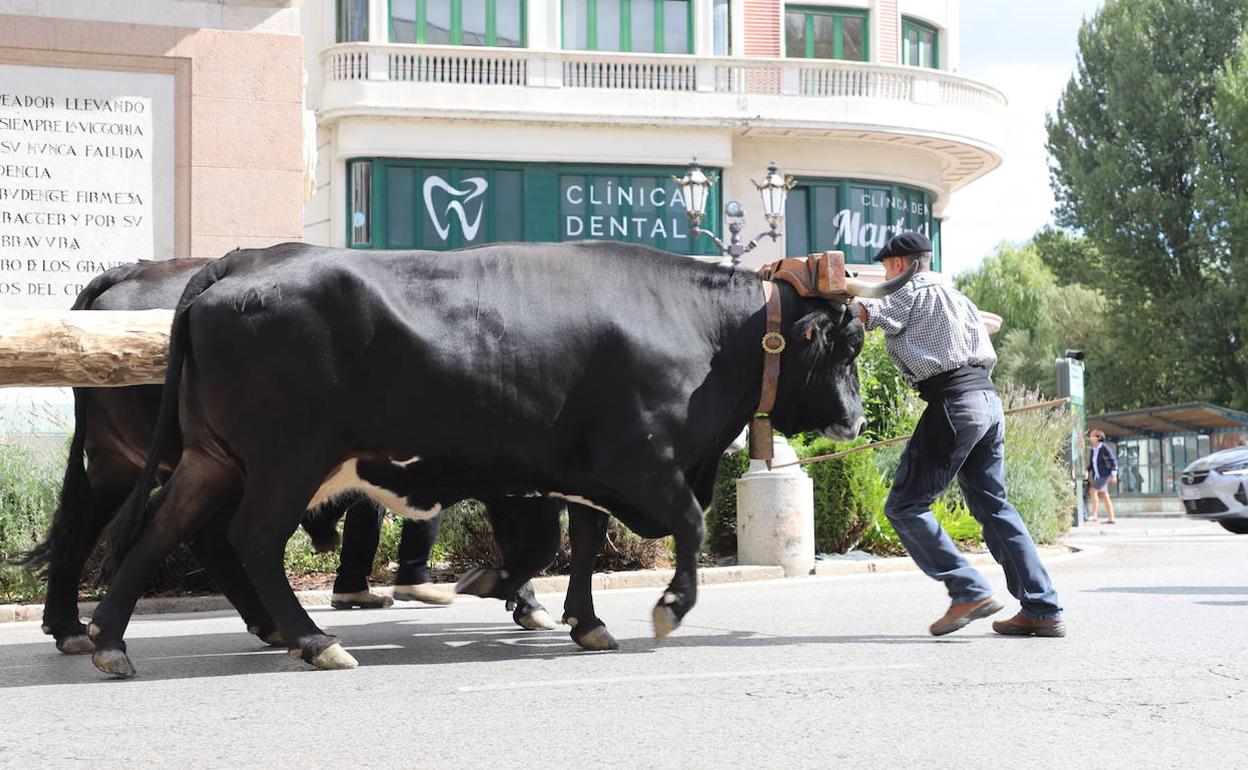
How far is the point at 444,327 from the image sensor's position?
23.6ft

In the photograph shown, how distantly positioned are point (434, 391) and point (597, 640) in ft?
4.65

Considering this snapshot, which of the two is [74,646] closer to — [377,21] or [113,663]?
[113,663]

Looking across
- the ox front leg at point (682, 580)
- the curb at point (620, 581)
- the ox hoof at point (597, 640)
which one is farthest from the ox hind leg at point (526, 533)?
the curb at point (620, 581)

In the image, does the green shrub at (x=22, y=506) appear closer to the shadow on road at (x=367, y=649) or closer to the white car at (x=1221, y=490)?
the shadow on road at (x=367, y=649)

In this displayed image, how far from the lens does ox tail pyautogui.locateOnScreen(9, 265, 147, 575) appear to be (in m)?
8.00


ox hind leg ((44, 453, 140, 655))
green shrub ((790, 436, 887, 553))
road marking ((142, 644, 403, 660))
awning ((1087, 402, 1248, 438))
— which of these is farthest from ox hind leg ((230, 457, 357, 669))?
awning ((1087, 402, 1248, 438))

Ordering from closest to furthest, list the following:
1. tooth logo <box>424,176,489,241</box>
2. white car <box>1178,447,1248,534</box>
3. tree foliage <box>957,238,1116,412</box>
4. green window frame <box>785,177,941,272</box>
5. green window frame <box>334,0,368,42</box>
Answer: white car <box>1178,447,1248,534</box>
tooth logo <box>424,176,489,241</box>
green window frame <box>334,0,368,42</box>
green window frame <box>785,177,941,272</box>
tree foliage <box>957,238,1116,412</box>

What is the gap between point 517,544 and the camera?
8.19 metres

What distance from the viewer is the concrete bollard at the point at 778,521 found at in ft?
41.6

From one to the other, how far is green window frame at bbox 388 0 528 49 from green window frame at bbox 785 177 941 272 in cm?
683

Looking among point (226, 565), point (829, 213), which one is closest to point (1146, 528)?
point (829, 213)

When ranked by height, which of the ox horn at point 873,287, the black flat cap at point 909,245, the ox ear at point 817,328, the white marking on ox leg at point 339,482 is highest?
the black flat cap at point 909,245

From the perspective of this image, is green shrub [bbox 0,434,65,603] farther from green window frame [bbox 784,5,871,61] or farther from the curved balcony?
green window frame [bbox 784,5,871,61]

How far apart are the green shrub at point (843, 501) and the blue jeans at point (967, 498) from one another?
5687 mm
